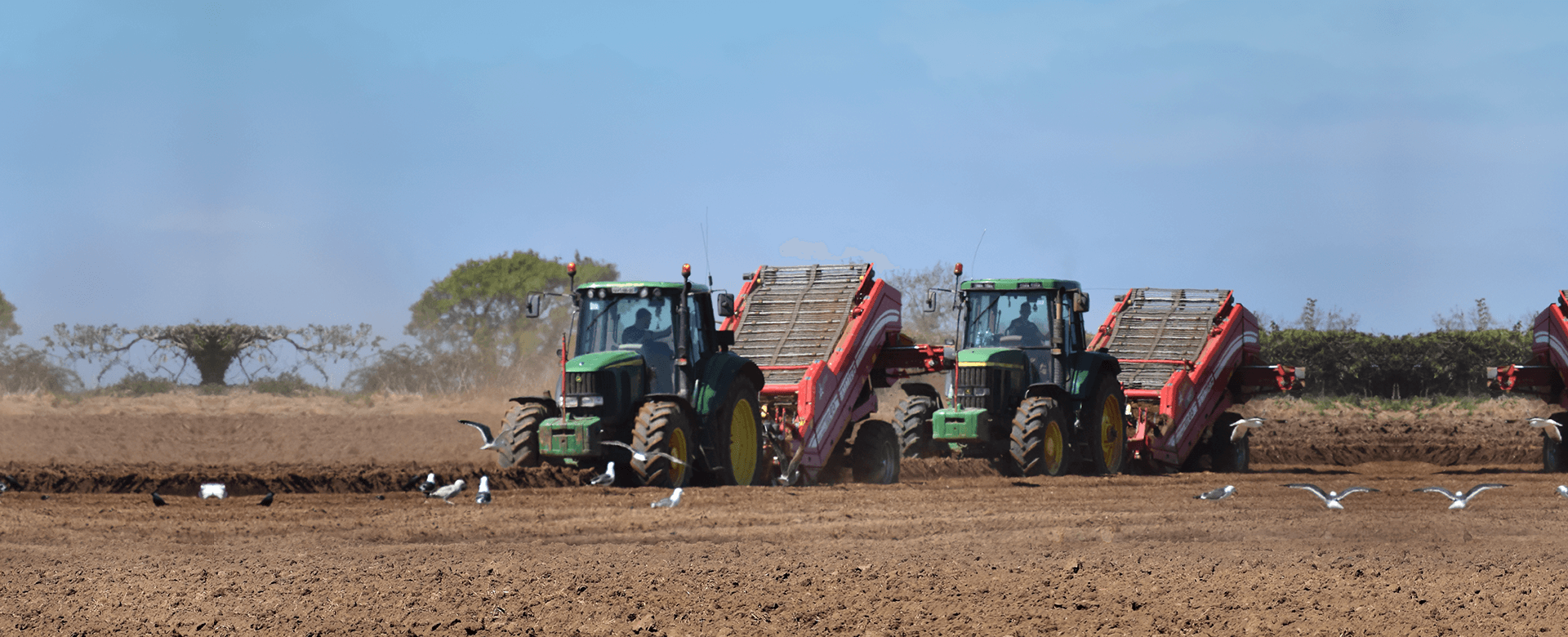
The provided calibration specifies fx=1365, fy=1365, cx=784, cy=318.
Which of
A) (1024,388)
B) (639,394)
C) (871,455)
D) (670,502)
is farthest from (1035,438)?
(670,502)

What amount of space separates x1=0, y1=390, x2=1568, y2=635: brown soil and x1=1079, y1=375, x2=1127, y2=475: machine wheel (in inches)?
22.5

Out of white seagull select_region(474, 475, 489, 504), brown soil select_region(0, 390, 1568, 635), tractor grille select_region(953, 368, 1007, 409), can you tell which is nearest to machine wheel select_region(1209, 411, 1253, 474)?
brown soil select_region(0, 390, 1568, 635)

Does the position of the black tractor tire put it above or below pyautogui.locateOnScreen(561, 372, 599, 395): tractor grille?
below

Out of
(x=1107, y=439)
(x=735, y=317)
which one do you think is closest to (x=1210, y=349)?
(x=1107, y=439)

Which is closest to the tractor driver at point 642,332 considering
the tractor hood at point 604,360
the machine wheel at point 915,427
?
the tractor hood at point 604,360

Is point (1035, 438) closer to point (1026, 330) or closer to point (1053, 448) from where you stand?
point (1053, 448)

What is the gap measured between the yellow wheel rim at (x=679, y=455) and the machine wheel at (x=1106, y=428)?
625 centimetres

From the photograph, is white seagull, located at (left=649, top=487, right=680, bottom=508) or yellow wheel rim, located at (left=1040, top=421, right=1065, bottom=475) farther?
yellow wheel rim, located at (left=1040, top=421, right=1065, bottom=475)

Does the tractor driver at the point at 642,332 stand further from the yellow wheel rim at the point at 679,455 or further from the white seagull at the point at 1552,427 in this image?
the white seagull at the point at 1552,427

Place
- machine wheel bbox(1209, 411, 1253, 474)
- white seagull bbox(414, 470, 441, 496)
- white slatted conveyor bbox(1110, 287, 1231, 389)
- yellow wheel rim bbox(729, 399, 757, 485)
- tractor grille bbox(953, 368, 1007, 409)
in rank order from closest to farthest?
white seagull bbox(414, 470, 441, 496), yellow wheel rim bbox(729, 399, 757, 485), tractor grille bbox(953, 368, 1007, 409), white slatted conveyor bbox(1110, 287, 1231, 389), machine wheel bbox(1209, 411, 1253, 474)

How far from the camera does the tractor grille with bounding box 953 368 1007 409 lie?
57.2 feet

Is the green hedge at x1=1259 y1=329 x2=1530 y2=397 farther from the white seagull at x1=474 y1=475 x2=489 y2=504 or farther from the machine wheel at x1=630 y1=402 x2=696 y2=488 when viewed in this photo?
the white seagull at x1=474 y1=475 x2=489 y2=504

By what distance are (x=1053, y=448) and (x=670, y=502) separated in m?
6.75

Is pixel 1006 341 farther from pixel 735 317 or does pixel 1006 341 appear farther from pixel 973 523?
pixel 973 523
